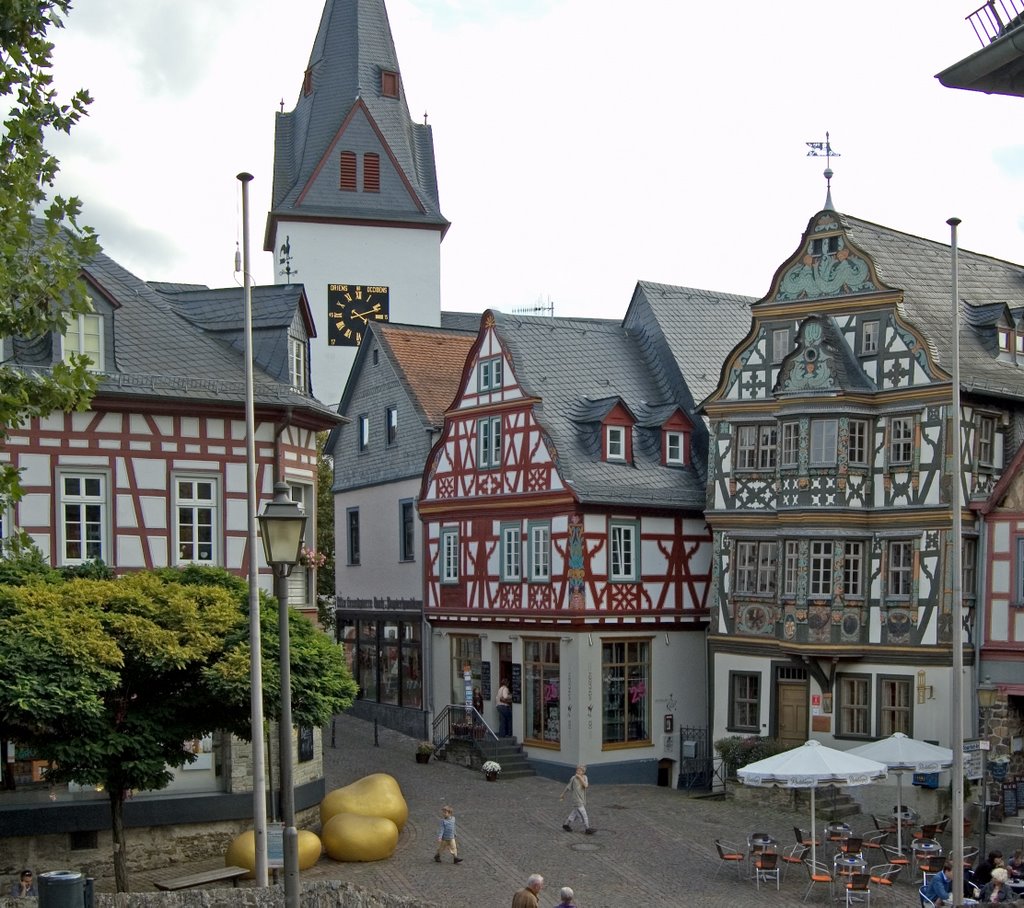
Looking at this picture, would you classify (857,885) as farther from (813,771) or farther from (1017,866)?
(1017,866)

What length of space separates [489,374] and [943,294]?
10.9 metres

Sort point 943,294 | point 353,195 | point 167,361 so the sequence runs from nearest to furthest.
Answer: point 167,361
point 943,294
point 353,195

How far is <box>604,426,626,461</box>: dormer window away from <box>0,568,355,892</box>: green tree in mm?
14983

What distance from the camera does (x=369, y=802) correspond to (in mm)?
27328

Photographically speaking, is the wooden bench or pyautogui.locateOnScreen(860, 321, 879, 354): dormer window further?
pyautogui.locateOnScreen(860, 321, 879, 354): dormer window

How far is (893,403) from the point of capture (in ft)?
106

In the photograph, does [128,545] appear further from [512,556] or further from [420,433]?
[420,433]

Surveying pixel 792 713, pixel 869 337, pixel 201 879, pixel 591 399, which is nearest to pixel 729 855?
pixel 201 879

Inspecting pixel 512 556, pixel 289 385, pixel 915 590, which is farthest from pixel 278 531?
pixel 512 556

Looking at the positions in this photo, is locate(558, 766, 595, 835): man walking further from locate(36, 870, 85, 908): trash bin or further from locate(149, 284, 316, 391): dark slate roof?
locate(36, 870, 85, 908): trash bin

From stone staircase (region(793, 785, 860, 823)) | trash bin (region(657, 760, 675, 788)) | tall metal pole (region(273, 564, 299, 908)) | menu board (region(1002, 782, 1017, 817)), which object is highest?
tall metal pole (region(273, 564, 299, 908))

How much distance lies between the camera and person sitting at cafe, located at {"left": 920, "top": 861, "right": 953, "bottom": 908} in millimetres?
22109

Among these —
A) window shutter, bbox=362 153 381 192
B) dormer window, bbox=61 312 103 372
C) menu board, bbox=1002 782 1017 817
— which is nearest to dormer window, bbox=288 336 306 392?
dormer window, bbox=61 312 103 372

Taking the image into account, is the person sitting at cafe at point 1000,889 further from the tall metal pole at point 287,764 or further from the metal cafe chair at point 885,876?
the tall metal pole at point 287,764
